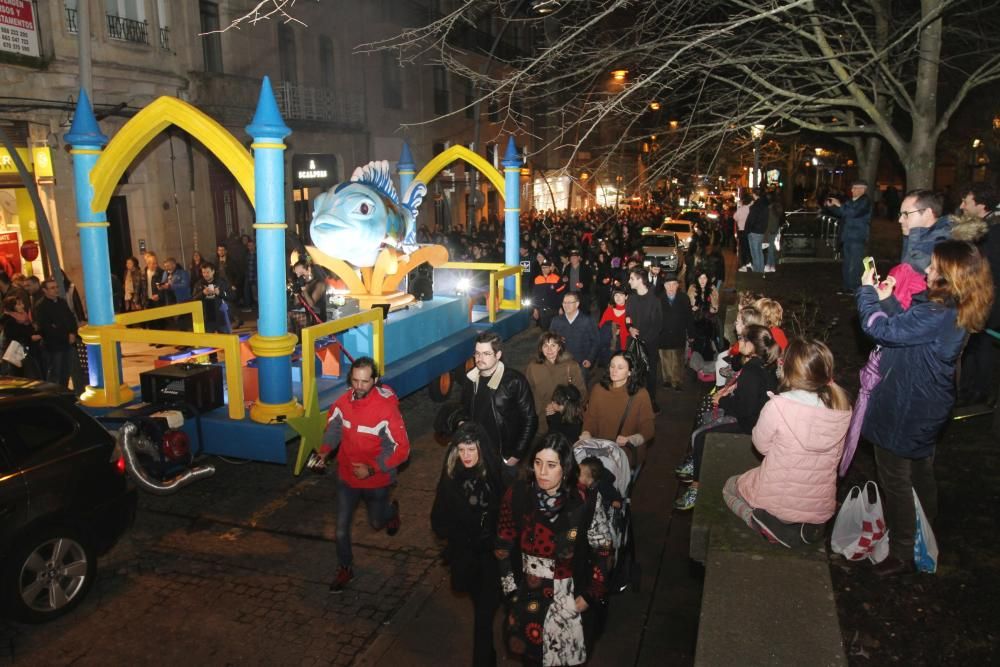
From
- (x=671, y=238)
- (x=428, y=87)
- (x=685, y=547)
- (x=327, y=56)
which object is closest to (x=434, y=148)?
(x=428, y=87)

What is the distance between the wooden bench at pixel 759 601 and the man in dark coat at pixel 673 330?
5.25 m

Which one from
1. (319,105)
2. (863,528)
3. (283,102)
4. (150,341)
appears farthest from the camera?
(319,105)

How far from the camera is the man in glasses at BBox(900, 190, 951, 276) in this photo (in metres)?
5.42

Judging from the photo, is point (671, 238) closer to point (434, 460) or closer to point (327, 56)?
point (327, 56)

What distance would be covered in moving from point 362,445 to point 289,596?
1.20 m

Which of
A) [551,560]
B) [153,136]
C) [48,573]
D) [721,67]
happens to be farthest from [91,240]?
[721,67]

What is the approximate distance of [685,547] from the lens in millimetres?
6379

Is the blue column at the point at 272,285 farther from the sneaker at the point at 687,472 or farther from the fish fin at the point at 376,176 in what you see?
the fish fin at the point at 376,176

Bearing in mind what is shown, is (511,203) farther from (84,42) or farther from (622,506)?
(622,506)

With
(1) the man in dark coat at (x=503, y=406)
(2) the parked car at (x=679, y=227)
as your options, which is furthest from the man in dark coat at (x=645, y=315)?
(2) the parked car at (x=679, y=227)

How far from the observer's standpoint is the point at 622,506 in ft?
15.7

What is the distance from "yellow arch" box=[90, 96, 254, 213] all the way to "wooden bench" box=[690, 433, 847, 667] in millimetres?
5313

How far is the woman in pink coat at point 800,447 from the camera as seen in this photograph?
13.5 ft

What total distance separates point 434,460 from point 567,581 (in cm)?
464
